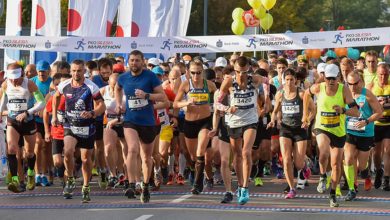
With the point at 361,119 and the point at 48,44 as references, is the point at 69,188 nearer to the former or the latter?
the point at 361,119

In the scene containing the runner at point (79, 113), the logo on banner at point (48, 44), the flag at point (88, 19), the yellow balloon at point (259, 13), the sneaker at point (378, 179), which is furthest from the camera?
the yellow balloon at point (259, 13)

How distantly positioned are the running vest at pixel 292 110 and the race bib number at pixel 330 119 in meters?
1.04

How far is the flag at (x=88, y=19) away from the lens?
26.2 metres

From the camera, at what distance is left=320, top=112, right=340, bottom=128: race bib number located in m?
14.7

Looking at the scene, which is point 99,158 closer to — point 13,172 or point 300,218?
point 13,172

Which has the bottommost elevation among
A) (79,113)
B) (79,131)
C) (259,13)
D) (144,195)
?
(144,195)

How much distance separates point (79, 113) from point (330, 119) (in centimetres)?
342

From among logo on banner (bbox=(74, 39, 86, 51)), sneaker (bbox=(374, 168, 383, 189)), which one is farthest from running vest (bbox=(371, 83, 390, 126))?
logo on banner (bbox=(74, 39, 86, 51))

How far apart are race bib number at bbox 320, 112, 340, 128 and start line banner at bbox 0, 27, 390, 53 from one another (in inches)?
311

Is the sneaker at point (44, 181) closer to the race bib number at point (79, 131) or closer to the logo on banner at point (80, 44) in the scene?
the race bib number at point (79, 131)

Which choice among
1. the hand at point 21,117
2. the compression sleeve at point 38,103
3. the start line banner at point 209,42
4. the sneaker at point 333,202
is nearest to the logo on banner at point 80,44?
the start line banner at point 209,42

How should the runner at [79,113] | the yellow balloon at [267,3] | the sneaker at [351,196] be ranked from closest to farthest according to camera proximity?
the runner at [79,113] < the sneaker at [351,196] < the yellow balloon at [267,3]

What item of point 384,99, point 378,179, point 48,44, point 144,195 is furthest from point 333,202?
point 48,44

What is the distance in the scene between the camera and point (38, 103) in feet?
51.9
